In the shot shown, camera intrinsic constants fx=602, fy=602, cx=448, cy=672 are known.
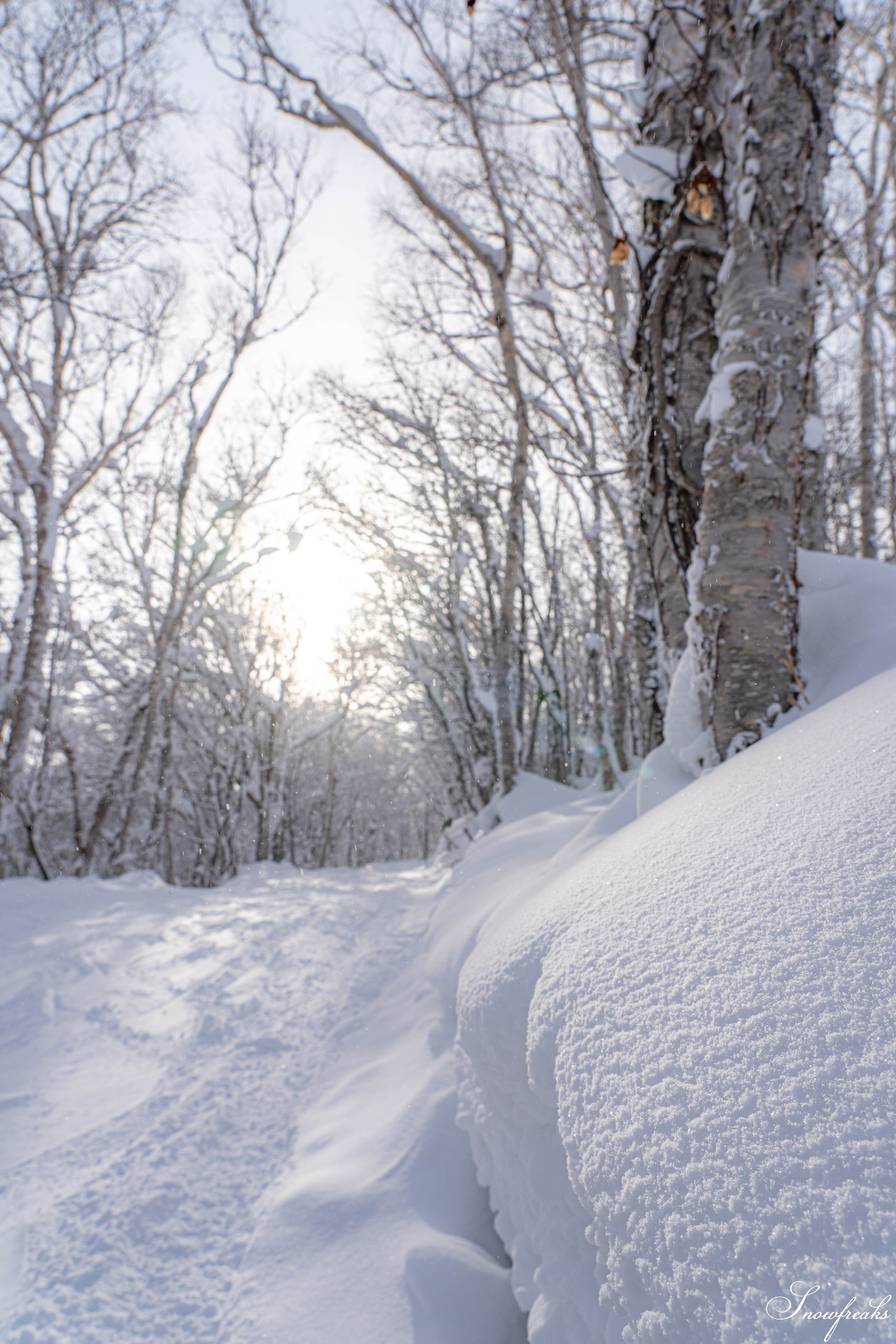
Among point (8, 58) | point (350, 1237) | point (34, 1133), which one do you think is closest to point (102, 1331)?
point (350, 1237)

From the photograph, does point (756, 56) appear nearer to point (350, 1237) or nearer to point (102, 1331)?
point (350, 1237)

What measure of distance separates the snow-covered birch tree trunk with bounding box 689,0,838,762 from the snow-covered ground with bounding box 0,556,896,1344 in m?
0.23

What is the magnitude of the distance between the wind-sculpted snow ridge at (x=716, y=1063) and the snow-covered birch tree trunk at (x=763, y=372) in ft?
1.56

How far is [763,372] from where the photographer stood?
191 cm

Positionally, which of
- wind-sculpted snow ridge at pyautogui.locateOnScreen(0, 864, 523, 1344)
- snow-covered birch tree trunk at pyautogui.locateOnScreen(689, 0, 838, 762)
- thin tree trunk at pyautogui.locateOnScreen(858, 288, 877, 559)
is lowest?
wind-sculpted snow ridge at pyautogui.locateOnScreen(0, 864, 523, 1344)

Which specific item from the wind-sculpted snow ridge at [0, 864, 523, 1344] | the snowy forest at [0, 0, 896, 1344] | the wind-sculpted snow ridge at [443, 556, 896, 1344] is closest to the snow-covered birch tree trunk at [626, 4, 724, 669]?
the snowy forest at [0, 0, 896, 1344]

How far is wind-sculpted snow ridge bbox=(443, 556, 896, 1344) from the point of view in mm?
534

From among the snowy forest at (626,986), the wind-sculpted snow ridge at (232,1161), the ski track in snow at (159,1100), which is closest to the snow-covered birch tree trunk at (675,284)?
the snowy forest at (626,986)

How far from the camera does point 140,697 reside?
37.9ft

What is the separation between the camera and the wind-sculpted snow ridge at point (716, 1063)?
0.53 m

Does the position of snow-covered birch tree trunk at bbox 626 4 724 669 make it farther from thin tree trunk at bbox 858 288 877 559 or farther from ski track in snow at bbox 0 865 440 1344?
thin tree trunk at bbox 858 288 877 559

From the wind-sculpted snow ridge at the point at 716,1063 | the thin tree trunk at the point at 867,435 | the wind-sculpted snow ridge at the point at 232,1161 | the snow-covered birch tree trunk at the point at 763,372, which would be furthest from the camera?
the thin tree trunk at the point at 867,435

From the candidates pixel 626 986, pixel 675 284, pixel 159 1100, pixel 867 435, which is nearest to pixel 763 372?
pixel 675 284

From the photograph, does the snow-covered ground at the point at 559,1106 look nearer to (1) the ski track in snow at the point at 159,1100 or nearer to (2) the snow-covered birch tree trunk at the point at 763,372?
(1) the ski track in snow at the point at 159,1100
